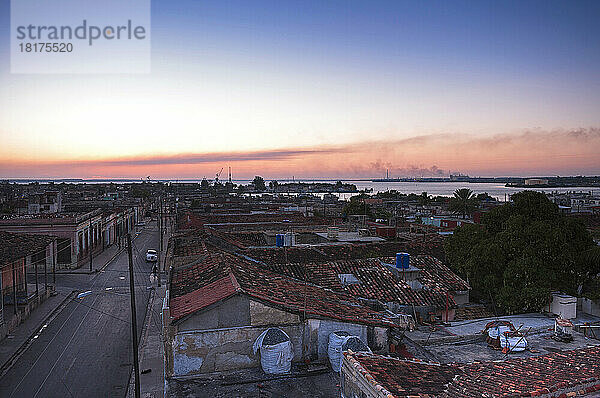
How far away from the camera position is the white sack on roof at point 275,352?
10039mm

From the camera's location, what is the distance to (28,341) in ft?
58.6

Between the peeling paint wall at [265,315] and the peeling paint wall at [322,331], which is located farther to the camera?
the peeling paint wall at [322,331]

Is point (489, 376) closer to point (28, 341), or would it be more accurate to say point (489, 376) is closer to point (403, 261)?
point (403, 261)

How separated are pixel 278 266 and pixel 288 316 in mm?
8460

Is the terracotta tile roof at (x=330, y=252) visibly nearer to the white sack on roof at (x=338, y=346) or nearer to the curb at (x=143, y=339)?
the curb at (x=143, y=339)

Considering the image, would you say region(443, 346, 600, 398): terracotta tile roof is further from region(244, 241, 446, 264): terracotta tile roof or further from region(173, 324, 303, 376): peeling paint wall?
region(244, 241, 446, 264): terracotta tile roof

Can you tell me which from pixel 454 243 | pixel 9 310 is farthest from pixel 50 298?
pixel 454 243

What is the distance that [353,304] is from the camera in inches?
541

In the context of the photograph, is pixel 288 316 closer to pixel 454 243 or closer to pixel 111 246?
pixel 454 243

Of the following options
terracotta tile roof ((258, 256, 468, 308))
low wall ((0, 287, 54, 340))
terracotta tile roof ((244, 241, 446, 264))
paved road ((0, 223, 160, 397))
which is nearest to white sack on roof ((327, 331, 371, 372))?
terracotta tile roof ((258, 256, 468, 308))

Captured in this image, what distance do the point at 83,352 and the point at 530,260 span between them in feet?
53.0

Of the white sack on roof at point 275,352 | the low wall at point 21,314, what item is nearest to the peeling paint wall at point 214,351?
the white sack on roof at point 275,352

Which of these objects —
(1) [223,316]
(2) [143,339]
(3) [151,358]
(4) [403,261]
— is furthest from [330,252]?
(1) [223,316]

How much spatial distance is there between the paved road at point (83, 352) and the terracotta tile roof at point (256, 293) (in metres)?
3.63
